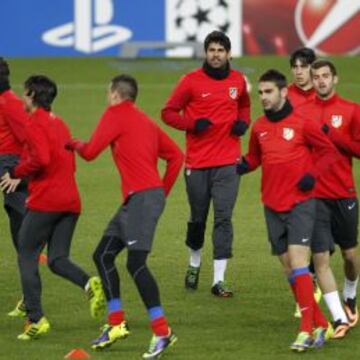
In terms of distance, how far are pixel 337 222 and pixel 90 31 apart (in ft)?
74.5

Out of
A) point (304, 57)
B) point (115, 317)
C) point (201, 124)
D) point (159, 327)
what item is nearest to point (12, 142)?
point (201, 124)

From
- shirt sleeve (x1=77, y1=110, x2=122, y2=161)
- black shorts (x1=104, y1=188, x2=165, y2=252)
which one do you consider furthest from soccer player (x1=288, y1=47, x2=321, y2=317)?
shirt sleeve (x1=77, y1=110, x2=122, y2=161)

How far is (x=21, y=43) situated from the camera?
34750 mm

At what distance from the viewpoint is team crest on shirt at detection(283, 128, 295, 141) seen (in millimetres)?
11773

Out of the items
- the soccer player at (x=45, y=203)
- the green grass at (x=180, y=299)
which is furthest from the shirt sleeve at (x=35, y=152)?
the green grass at (x=180, y=299)

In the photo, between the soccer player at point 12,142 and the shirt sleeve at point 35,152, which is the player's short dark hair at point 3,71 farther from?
the shirt sleeve at point 35,152

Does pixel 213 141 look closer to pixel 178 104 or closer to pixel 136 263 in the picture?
pixel 178 104

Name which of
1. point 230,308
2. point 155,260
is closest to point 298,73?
point 230,308

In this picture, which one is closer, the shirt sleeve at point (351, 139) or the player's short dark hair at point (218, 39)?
the shirt sleeve at point (351, 139)

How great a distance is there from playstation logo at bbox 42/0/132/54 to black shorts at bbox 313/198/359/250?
21944mm

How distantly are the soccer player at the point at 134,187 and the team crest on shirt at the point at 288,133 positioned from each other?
0.91 metres

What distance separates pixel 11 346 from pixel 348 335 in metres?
2.80

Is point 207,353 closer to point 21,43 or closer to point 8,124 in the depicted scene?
point 8,124

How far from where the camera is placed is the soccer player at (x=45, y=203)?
11875mm
